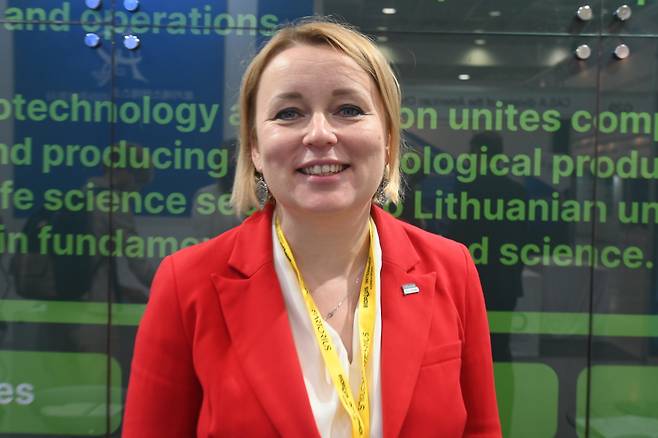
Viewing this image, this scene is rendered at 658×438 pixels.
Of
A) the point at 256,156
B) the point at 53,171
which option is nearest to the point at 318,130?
the point at 256,156

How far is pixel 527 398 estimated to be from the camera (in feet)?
7.63

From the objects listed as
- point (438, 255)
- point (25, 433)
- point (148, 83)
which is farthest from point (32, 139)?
point (438, 255)

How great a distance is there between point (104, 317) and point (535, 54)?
74.2 inches

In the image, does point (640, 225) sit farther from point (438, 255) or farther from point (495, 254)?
point (438, 255)

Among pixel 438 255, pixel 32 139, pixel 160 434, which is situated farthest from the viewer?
pixel 32 139

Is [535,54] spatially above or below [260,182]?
above

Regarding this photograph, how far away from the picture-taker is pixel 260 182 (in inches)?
59.2

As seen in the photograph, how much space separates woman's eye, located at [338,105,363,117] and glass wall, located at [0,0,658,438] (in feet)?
3.47

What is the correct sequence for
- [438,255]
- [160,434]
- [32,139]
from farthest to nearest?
1. [32,139]
2. [438,255]
3. [160,434]

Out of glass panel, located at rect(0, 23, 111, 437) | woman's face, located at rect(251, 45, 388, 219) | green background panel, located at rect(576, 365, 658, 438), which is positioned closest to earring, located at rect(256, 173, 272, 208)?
woman's face, located at rect(251, 45, 388, 219)

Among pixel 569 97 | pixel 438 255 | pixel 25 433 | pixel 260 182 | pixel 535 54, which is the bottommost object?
pixel 25 433

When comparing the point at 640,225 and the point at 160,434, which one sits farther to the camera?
the point at 640,225

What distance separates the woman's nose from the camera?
1.20m

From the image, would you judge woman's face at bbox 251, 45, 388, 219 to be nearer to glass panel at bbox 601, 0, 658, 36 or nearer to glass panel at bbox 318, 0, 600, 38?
glass panel at bbox 318, 0, 600, 38
